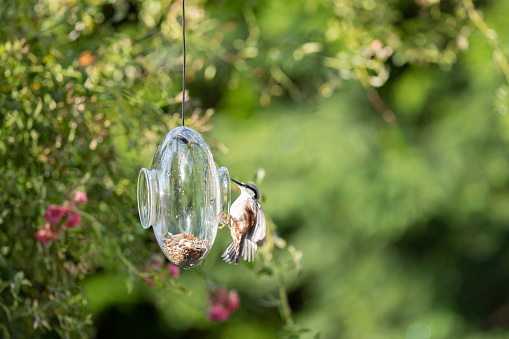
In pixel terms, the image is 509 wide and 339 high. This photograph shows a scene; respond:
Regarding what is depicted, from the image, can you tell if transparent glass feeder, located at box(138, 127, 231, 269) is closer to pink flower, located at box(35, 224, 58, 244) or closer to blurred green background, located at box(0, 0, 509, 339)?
pink flower, located at box(35, 224, 58, 244)

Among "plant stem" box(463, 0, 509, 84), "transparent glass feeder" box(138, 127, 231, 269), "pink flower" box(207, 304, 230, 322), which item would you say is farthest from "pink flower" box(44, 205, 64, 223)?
"plant stem" box(463, 0, 509, 84)

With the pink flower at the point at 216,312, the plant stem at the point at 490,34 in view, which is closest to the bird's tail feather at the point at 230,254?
the pink flower at the point at 216,312

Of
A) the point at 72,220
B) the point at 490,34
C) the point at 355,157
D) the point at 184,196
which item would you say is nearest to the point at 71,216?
the point at 72,220

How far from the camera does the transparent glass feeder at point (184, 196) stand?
0.80 metres

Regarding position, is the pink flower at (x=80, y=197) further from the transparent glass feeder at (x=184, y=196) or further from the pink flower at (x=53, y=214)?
the transparent glass feeder at (x=184, y=196)

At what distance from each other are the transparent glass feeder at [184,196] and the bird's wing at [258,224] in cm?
4

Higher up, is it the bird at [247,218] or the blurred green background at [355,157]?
the bird at [247,218]

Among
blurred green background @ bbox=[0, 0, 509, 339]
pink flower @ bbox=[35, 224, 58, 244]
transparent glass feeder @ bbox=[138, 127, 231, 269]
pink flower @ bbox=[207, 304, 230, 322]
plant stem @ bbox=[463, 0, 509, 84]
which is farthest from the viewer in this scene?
blurred green background @ bbox=[0, 0, 509, 339]

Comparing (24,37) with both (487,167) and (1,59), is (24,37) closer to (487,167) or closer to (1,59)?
(1,59)

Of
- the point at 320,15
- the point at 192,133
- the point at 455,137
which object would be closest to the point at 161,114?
the point at 192,133

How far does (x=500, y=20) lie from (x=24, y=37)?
157 cm

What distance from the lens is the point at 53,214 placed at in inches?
39.6

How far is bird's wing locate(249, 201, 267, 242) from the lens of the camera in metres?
0.82

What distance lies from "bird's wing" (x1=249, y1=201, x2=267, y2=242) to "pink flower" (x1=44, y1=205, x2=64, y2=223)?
348mm
